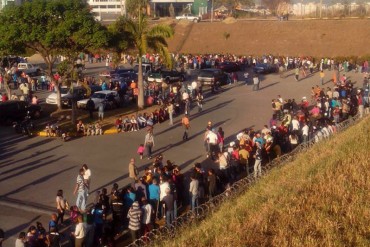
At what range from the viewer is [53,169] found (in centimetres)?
1833

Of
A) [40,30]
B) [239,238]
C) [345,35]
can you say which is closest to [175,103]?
[40,30]

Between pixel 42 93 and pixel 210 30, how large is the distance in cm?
3557

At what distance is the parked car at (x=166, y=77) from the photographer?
38.0m

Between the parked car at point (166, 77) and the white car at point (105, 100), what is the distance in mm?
8351

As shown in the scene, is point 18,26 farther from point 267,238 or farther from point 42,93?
point 267,238

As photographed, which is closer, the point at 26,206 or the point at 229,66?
the point at 26,206

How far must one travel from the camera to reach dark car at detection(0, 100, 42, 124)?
2505 centimetres

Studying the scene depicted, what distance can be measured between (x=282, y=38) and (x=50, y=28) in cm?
4066

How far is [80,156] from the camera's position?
19.9 m

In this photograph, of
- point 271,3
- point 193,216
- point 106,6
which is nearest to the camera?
point 193,216

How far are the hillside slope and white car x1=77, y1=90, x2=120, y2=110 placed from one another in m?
32.9

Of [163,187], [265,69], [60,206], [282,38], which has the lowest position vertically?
[60,206]

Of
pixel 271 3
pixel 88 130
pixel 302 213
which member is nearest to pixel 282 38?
pixel 88 130

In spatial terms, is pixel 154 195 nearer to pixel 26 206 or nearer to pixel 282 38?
pixel 26 206
